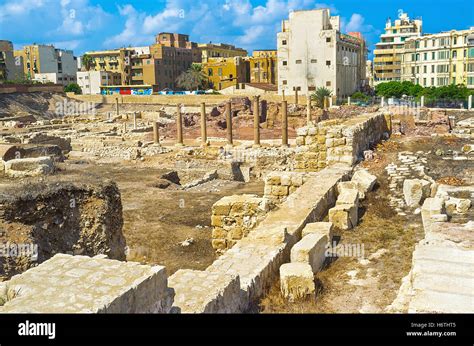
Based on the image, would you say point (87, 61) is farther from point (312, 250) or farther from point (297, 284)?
point (297, 284)

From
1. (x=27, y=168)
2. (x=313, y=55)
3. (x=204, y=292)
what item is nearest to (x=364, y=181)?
(x=204, y=292)

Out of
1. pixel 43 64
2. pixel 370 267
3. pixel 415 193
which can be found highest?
pixel 43 64

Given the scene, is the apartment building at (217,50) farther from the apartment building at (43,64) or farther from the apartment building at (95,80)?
the apartment building at (43,64)

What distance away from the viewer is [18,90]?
66312 mm

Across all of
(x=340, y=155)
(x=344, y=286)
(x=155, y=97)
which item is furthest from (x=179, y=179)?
(x=155, y=97)

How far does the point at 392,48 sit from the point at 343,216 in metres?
76.4

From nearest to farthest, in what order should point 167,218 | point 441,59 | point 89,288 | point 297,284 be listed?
point 89,288
point 297,284
point 167,218
point 441,59

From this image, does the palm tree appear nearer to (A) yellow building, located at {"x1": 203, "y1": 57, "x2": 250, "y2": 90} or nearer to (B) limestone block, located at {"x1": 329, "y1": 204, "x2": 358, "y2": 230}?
(A) yellow building, located at {"x1": 203, "y1": 57, "x2": 250, "y2": 90}

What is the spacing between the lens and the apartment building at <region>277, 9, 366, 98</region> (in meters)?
61.1

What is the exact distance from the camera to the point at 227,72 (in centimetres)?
7706

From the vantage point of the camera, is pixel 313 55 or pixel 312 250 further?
pixel 313 55

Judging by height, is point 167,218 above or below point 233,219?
below

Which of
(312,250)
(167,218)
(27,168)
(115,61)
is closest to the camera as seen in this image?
(312,250)
